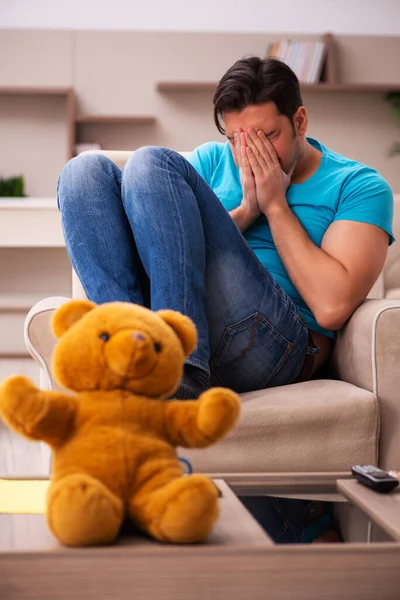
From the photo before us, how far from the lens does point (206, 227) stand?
1.39 metres

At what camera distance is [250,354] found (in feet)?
4.79

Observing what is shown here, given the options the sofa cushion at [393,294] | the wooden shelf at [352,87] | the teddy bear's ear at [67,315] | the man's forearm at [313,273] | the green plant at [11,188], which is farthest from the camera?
the wooden shelf at [352,87]

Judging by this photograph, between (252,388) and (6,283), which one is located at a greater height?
(252,388)

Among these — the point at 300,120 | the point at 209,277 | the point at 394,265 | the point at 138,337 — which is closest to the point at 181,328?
the point at 138,337

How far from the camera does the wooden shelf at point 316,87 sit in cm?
418

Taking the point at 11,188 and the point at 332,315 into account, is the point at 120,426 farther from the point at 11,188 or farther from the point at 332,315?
the point at 11,188

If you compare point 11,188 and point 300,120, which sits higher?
point 300,120

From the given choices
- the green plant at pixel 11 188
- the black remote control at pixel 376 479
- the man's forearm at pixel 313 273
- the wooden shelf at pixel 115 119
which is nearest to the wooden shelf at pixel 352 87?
the wooden shelf at pixel 115 119

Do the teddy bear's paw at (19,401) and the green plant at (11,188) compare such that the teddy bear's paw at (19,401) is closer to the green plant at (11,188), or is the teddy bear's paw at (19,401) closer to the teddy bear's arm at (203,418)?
the teddy bear's arm at (203,418)

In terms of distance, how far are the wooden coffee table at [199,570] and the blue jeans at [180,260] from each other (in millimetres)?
567

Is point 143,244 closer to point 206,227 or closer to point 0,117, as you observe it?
point 206,227

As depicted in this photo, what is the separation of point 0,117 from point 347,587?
3933 mm

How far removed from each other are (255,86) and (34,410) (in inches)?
43.6

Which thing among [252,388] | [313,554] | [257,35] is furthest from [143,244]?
[257,35]
